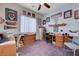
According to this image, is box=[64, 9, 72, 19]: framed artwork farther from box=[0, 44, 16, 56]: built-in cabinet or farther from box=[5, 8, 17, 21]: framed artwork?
box=[0, 44, 16, 56]: built-in cabinet

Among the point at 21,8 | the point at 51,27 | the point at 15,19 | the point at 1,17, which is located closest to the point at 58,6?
the point at 51,27

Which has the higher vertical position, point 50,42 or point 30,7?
point 30,7

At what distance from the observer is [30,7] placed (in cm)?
212

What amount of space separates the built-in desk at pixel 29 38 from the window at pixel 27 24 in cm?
7

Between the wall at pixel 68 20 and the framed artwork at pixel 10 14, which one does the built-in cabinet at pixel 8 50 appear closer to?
the framed artwork at pixel 10 14

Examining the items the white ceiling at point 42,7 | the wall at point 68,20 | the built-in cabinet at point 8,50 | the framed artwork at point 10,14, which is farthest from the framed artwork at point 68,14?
the built-in cabinet at point 8,50

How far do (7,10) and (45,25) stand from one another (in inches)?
26.1

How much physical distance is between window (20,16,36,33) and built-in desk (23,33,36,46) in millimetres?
69

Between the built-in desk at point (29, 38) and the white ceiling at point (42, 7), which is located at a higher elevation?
the white ceiling at point (42, 7)

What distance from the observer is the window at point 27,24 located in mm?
2158

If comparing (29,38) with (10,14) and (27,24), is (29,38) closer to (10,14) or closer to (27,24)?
(27,24)

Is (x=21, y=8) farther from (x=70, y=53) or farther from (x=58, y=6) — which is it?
(x=70, y=53)

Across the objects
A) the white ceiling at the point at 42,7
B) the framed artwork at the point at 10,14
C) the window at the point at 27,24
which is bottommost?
the window at the point at 27,24

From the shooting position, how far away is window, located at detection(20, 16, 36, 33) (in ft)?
7.08
